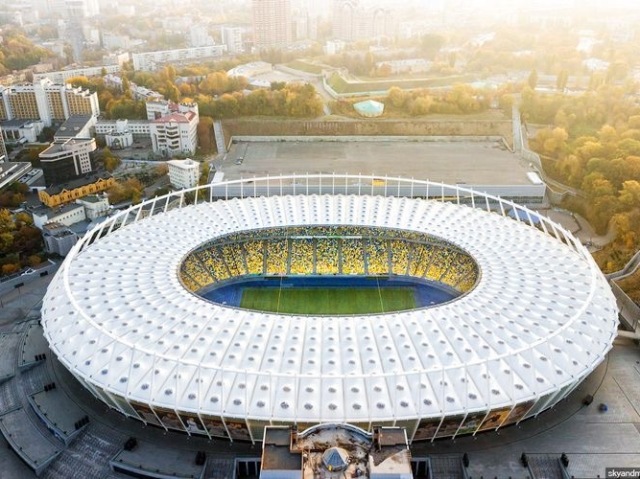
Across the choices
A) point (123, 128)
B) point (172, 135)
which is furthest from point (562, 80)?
point (123, 128)

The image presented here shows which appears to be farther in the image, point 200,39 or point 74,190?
point 200,39

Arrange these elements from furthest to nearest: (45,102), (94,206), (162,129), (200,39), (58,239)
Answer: (200,39) → (45,102) → (162,129) → (94,206) → (58,239)

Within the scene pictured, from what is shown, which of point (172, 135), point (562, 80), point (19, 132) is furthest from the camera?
point (562, 80)

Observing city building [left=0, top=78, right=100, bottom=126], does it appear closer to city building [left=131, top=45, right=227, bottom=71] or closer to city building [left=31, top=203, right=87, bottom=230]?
city building [left=31, top=203, right=87, bottom=230]

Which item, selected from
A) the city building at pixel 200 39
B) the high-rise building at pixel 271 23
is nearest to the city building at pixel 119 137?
the high-rise building at pixel 271 23

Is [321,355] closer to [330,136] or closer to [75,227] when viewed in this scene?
[75,227]

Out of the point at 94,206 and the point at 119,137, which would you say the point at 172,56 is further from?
the point at 94,206
